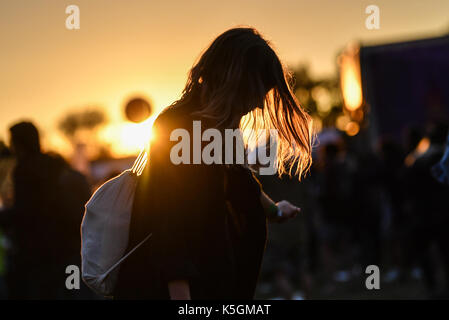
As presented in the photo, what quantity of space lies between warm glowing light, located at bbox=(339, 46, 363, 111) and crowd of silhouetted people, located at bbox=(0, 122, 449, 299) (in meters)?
1.25

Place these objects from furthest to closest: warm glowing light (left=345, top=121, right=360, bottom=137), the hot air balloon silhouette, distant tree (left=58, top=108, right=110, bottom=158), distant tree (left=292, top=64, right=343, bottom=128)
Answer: distant tree (left=58, top=108, right=110, bottom=158), distant tree (left=292, top=64, right=343, bottom=128), warm glowing light (left=345, top=121, right=360, bottom=137), the hot air balloon silhouette

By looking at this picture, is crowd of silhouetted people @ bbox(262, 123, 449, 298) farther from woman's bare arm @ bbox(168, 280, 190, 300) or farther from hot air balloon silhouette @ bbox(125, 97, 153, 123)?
woman's bare arm @ bbox(168, 280, 190, 300)

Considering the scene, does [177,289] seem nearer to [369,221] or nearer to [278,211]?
[278,211]

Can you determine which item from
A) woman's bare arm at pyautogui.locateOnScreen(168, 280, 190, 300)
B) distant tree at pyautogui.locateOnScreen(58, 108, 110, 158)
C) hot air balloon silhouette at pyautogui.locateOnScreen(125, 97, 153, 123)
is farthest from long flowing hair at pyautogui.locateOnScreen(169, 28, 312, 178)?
distant tree at pyautogui.locateOnScreen(58, 108, 110, 158)

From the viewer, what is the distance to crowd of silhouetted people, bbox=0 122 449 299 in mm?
5102

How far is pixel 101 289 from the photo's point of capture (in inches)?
88.2

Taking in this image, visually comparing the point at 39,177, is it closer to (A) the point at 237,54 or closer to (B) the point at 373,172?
(A) the point at 237,54

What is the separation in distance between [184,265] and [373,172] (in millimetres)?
8441

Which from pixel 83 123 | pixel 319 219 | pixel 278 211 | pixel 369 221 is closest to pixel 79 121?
pixel 83 123

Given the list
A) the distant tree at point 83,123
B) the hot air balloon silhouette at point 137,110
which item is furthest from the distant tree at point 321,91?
the hot air balloon silhouette at point 137,110

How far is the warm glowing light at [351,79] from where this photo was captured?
50.7ft

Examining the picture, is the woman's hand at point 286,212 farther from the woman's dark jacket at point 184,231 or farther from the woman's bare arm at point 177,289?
the woman's bare arm at point 177,289
